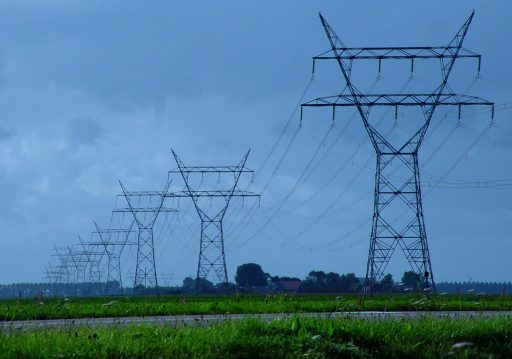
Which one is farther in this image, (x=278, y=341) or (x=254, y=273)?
(x=254, y=273)

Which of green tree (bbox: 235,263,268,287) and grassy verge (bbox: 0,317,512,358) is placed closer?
grassy verge (bbox: 0,317,512,358)

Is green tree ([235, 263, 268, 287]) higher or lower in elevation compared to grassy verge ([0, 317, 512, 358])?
higher

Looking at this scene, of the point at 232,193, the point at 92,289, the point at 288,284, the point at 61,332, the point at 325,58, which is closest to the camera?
the point at 61,332

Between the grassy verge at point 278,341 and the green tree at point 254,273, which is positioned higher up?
the green tree at point 254,273

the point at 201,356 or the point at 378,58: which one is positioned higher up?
the point at 378,58

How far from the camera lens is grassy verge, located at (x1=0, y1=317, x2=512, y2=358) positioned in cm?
1207

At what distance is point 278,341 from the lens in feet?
44.0

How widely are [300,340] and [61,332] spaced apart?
377 cm

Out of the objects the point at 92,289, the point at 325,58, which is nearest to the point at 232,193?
the point at 325,58

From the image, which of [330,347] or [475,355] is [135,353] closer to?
[330,347]

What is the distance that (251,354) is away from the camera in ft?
42.5

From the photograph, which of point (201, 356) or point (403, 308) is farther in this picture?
point (403, 308)

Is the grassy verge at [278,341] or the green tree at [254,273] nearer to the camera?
the grassy verge at [278,341]

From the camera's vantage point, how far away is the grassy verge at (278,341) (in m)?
12.1
